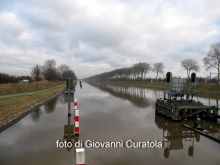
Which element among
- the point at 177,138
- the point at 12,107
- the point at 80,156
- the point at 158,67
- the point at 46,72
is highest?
the point at 158,67

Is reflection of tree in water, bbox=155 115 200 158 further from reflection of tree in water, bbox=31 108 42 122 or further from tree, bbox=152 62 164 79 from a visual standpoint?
tree, bbox=152 62 164 79

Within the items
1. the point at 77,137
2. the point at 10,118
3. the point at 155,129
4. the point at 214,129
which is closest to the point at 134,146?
the point at 77,137

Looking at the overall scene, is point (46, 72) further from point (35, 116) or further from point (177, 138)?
point (177, 138)

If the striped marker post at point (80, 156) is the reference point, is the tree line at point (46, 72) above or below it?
above

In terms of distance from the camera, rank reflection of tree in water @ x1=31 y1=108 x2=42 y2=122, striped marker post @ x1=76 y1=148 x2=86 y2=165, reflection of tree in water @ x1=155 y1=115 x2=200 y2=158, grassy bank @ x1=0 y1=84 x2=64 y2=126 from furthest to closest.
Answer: reflection of tree in water @ x1=31 y1=108 x2=42 y2=122 → grassy bank @ x1=0 y1=84 x2=64 y2=126 → reflection of tree in water @ x1=155 y1=115 x2=200 y2=158 → striped marker post @ x1=76 y1=148 x2=86 y2=165

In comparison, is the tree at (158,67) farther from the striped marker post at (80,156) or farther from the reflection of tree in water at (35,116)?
the striped marker post at (80,156)

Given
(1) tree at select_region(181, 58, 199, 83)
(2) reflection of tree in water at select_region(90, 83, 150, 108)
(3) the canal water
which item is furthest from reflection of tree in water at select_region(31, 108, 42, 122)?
(1) tree at select_region(181, 58, 199, 83)

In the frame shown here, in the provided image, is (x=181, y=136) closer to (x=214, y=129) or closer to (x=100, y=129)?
(x=214, y=129)

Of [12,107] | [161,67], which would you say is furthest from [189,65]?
[12,107]

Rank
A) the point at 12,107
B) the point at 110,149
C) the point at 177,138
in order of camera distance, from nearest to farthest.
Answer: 1. the point at 110,149
2. the point at 177,138
3. the point at 12,107

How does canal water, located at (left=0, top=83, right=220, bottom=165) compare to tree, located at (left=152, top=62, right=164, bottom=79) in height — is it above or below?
below

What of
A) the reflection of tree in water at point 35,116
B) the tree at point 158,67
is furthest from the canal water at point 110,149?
the tree at point 158,67

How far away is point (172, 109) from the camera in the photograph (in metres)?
12.3

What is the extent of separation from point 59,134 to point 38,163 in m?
2.88
